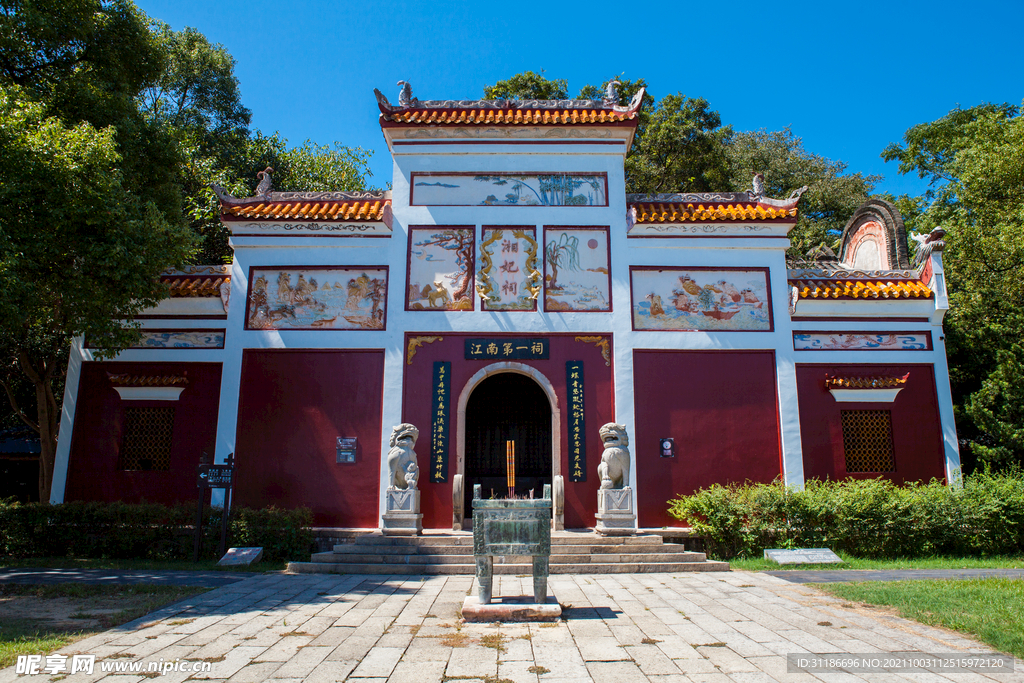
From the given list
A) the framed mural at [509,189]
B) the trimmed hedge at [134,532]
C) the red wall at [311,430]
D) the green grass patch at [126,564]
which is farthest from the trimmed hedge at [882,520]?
the green grass patch at [126,564]

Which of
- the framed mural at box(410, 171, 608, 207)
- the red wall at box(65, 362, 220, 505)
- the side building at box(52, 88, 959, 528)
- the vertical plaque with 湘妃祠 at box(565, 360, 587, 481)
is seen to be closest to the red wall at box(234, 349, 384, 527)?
the side building at box(52, 88, 959, 528)

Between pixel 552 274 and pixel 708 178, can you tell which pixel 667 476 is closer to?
pixel 552 274

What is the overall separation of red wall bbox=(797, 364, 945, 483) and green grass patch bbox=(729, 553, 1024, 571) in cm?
182

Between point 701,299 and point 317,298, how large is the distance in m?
6.64

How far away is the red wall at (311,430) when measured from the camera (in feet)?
33.1

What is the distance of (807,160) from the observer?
72.9 feet

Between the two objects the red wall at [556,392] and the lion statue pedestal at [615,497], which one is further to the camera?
the red wall at [556,392]

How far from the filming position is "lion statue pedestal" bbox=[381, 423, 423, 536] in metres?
8.93

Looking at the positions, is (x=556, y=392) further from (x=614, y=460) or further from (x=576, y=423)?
(x=614, y=460)

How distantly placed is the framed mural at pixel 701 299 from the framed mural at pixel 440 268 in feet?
9.50

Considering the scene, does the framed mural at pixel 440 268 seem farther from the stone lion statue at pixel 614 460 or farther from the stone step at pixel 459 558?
the stone step at pixel 459 558

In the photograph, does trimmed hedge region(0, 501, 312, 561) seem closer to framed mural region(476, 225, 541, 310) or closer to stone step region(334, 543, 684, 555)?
stone step region(334, 543, 684, 555)

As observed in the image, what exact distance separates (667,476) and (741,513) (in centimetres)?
140

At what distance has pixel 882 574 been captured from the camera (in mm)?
7484
